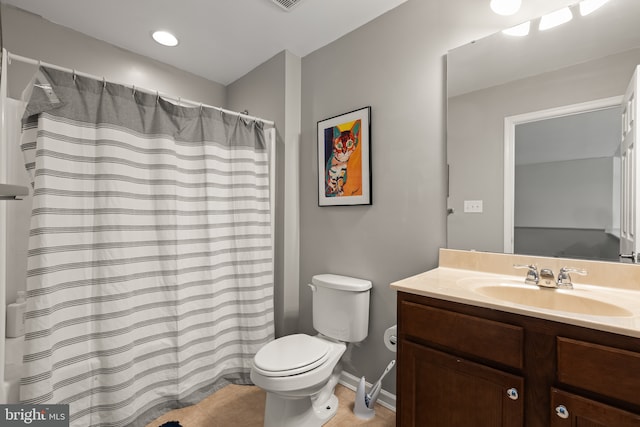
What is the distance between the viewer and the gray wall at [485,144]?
4.39 ft

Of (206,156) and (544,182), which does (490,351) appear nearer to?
(544,182)

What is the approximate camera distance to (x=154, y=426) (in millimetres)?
1629

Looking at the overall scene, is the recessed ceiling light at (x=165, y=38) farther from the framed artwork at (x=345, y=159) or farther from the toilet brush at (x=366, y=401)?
the toilet brush at (x=366, y=401)

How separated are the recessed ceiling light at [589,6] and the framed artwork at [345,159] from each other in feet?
3.36

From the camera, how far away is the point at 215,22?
1.93 meters

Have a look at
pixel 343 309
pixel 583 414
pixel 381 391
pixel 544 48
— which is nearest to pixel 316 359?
pixel 343 309

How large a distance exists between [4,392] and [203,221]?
44.8 inches

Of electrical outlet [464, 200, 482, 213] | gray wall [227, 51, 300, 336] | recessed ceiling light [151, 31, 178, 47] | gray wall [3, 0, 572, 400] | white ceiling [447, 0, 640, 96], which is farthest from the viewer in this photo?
gray wall [227, 51, 300, 336]

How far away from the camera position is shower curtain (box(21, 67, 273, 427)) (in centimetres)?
139

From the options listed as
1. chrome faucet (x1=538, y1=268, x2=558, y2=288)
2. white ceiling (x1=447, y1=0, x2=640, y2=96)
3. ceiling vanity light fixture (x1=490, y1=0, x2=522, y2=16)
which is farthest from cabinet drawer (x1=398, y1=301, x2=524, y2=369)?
ceiling vanity light fixture (x1=490, y1=0, x2=522, y2=16)

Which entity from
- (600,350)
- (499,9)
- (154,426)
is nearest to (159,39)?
(499,9)

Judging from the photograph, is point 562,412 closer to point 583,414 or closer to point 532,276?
point 583,414

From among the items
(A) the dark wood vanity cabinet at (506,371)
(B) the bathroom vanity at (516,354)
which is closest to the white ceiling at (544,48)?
(B) the bathroom vanity at (516,354)

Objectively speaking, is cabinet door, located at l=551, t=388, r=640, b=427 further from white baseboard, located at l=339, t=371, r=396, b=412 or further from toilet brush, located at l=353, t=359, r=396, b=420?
white baseboard, located at l=339, t=371, r=396, b=412
